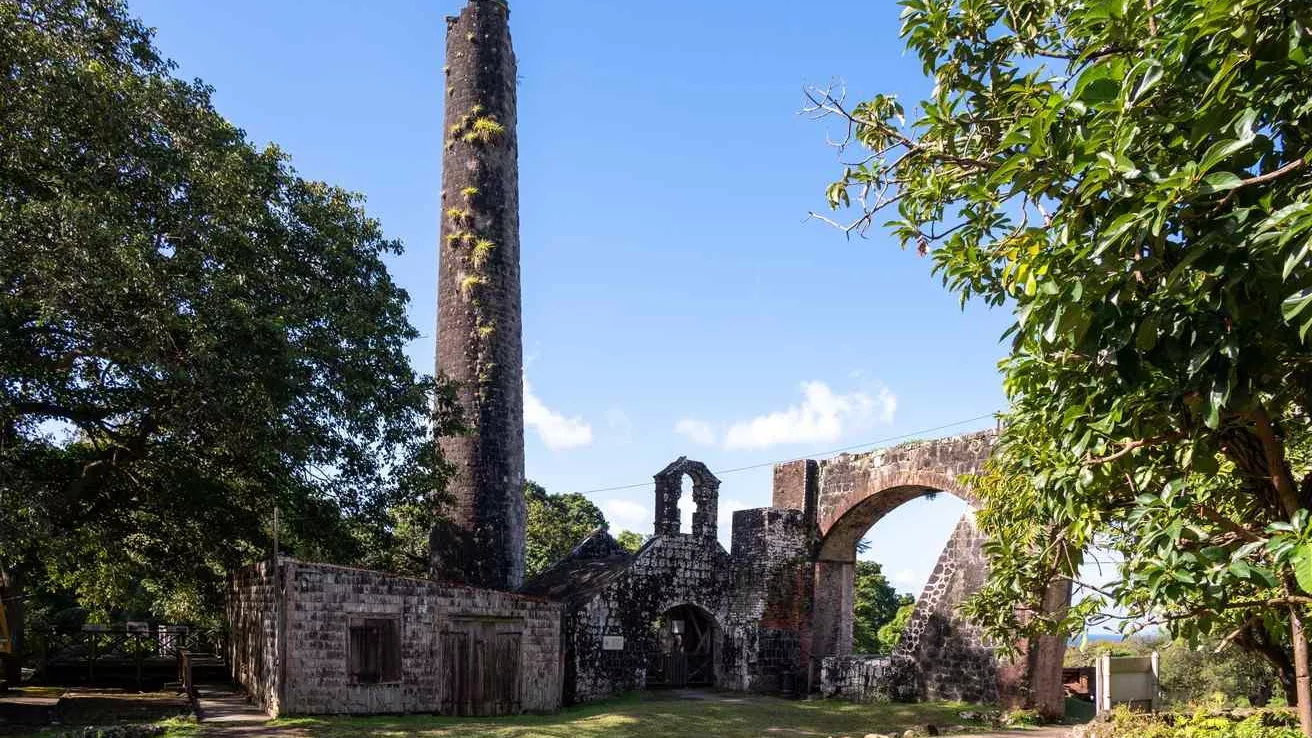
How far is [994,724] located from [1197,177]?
537 inches

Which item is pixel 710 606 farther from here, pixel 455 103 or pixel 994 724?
pixel 455 103

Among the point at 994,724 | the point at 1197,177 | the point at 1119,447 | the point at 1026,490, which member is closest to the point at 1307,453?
the point at 1026,490

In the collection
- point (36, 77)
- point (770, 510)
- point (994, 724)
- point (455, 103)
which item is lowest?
point (994, 724)

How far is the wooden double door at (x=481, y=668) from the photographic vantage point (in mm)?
15594

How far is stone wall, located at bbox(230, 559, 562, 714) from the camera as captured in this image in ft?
45.6

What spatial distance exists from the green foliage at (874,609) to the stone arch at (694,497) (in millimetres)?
13019

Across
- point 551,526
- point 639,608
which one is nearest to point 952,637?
point 639,608

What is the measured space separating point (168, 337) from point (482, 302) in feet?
28.8

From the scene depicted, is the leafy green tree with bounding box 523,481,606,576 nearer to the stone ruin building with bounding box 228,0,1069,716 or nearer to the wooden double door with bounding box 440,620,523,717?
the stone ruin building with bounding box 228,0,1069,716

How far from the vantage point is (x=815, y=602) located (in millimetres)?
20953

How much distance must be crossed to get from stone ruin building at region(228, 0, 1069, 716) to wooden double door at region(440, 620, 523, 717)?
0.03 meters

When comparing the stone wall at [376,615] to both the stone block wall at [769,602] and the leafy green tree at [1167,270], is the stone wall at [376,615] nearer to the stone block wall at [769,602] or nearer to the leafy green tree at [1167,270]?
the stone block wall at [769,602]

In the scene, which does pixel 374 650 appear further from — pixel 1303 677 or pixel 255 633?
pixel 1303 677

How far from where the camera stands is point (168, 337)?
12273 millimetres
